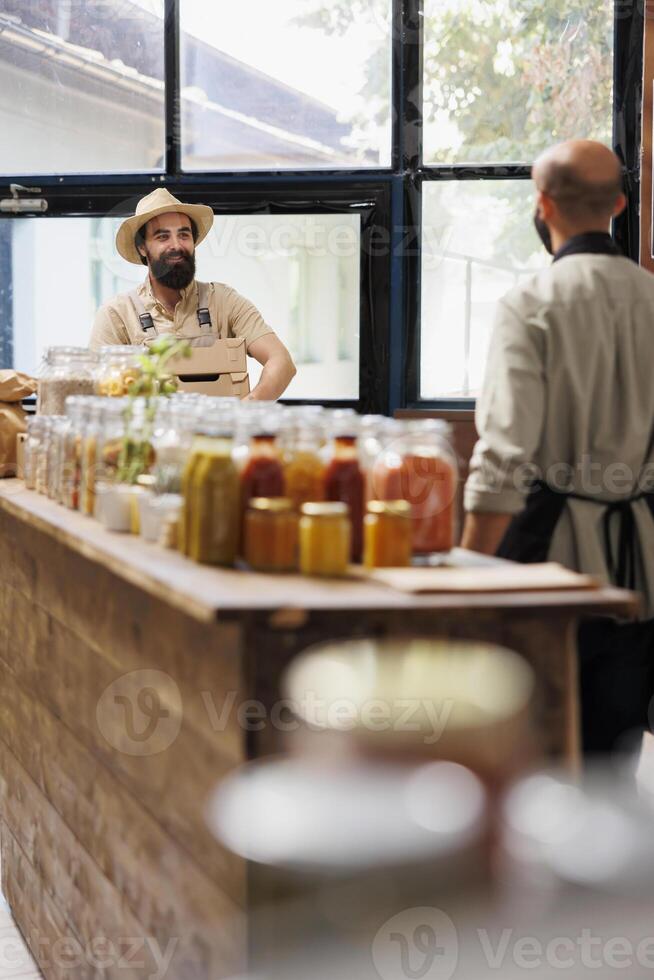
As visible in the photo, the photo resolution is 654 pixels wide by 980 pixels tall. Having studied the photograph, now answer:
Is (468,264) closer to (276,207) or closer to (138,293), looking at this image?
(276,207)

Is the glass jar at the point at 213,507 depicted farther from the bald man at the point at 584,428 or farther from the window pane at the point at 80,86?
the window pane at the point at 80,86

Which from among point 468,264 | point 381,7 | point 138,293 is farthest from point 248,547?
point 381,7

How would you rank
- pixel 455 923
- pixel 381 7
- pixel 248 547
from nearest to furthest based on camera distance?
pixel 455 923
pixel 248 547
pixel 381 7

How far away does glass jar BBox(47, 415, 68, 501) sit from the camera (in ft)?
8.59

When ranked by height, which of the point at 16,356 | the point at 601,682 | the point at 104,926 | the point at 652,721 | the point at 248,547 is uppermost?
the point at 16,356

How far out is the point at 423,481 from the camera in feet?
6.23

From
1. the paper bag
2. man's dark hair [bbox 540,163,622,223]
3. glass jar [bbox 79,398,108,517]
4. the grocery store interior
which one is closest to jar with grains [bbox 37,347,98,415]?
the grocery store interior

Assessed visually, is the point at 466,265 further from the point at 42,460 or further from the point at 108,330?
the point at 42,460

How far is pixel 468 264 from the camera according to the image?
17.0 ft

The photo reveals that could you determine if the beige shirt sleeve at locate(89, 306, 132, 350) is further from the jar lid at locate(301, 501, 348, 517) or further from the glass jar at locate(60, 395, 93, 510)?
the jar lid at locate(301, 501, 348, 517)

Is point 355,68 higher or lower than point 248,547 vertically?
higher

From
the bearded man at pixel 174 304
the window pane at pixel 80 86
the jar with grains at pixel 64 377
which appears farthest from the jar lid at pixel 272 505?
the window pane at pixel 80 86

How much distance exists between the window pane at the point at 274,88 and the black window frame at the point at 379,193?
60mm

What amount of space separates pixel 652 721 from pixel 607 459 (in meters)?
0.78
